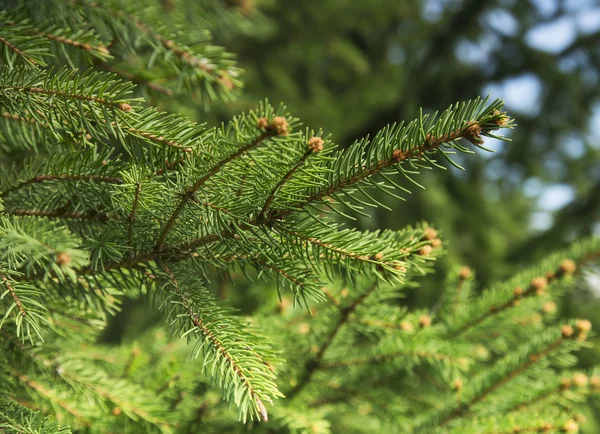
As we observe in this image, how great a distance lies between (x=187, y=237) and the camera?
537 mm

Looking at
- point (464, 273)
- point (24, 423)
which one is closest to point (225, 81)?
point (24, 423)

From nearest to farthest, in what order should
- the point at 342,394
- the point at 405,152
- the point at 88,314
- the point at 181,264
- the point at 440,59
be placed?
the point at 405,152 → the point at 181,264 → the point at 88,314 → the point at 342,394 → the point at 440,59

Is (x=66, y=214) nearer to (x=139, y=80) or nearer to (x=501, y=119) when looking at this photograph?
(x=139, y=80)

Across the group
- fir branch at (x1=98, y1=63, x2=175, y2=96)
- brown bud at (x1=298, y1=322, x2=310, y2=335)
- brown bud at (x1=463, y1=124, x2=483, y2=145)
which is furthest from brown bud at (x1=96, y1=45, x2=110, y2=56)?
brown bud at (x1=298, y1=322, x2=310, y2=335)

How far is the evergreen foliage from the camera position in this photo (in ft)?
1.57

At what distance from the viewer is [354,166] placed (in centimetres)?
48

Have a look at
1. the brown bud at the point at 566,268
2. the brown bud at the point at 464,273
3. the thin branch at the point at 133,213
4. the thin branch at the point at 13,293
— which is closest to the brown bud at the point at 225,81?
the thin branch at the point at 133,213

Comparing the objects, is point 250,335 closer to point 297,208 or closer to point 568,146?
point 297,208

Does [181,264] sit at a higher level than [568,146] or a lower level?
lower

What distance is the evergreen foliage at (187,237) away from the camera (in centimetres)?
48

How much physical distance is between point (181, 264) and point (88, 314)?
24 centimetres

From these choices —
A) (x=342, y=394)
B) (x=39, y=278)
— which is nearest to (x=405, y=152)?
(x=39, y=278)

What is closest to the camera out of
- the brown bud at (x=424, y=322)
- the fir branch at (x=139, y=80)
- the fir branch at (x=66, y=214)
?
the fir branch at (x=66, y=214)

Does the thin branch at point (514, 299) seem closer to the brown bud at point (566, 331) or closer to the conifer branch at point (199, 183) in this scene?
the brown bud at point (566, 331)
